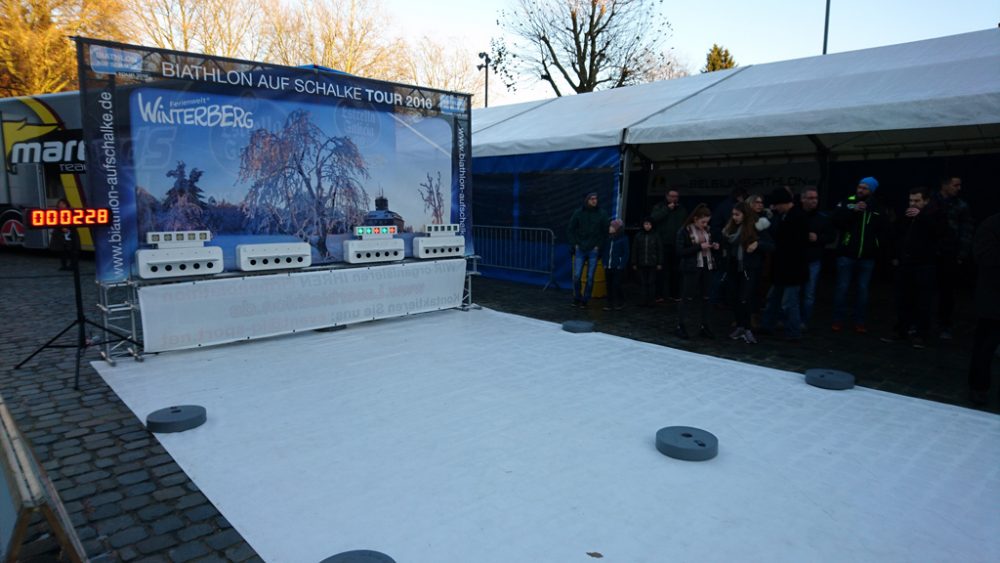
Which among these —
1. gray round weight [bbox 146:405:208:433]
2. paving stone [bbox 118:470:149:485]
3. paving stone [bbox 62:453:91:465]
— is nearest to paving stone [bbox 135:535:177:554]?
paving stone [bbox 118:470:149:485]

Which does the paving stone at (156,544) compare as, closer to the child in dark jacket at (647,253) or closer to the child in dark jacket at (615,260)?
the child in dark jacket at (615,260)

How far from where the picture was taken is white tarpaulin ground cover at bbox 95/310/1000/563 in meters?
2.84

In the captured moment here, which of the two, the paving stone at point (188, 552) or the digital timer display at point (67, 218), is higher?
the digital timer display at point (67, 218)

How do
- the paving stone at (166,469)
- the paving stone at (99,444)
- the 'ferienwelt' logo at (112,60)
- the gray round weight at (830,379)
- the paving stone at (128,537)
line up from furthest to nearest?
the 'ferienwelt' logo at (112,60) → the gray round weight at (830,379) → the paving stone at (99,444) → the paving stone at (166,469) → the paving stone at (128,537)

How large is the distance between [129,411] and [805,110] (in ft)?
26.1

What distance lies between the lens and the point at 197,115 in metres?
6.16

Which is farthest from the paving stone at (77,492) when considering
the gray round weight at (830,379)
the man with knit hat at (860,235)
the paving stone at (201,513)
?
the man with knit hat at (860,235)

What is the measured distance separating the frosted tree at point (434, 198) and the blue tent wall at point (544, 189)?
2.66m

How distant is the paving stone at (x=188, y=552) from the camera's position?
2.69m

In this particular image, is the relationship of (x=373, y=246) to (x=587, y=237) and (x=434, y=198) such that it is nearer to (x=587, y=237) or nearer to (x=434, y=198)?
(x=434, y=198)

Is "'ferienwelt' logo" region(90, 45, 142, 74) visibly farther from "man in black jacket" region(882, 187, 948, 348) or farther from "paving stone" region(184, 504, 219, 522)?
"man in black jacket" region(882, 187, 948, 348)

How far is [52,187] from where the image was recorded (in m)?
14.2

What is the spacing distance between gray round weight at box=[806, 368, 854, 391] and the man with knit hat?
2.10 m

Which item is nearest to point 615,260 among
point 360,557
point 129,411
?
point 129,411
